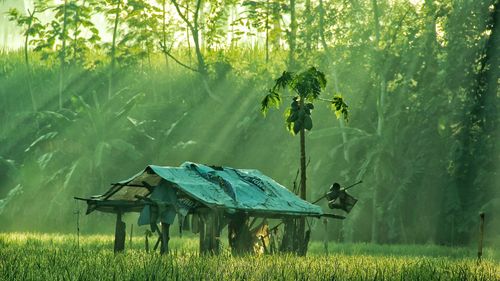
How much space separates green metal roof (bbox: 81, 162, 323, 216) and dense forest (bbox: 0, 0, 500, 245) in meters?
11.2

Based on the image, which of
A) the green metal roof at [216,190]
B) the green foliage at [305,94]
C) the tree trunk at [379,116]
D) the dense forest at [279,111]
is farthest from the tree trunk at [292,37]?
the green metal roof at [216,190]

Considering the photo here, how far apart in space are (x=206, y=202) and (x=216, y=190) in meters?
0.92

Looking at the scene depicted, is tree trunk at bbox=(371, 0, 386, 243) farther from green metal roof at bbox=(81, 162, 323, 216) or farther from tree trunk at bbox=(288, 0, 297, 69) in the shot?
green metal roof at bbox=(81, 162, 323, 216)

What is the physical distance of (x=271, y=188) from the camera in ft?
66.0

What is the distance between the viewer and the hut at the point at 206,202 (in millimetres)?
18078

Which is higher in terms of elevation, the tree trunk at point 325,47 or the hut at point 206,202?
the tree trunk at point 325,47

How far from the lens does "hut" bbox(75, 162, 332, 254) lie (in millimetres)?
18078

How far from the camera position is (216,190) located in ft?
60.8

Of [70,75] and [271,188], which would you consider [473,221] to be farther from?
[70,75]

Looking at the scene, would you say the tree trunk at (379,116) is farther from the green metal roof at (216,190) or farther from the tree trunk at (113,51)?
the green metal roof at (216,190)

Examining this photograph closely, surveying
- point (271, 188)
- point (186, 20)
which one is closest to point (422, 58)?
point (186, 20)

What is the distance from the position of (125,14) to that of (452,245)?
1785 cm

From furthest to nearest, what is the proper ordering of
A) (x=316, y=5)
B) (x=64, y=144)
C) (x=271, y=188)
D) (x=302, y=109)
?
(x=64, y=144) → (x=316, y=5) → (x=302, y=109) → (x=271, y=188)

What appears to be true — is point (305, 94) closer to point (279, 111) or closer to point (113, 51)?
point (279, 111)
